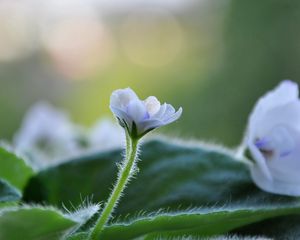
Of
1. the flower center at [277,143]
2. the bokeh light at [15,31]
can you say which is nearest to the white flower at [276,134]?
the flower center at [277,143]

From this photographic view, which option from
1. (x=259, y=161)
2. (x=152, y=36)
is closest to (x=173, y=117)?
(x=259, y=161)

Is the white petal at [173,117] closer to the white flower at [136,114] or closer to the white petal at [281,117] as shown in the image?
the white flower at [136,114]

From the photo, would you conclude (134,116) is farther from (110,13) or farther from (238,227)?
(110,13)

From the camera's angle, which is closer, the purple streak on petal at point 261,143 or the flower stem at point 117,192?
the flower stem at point 117,192

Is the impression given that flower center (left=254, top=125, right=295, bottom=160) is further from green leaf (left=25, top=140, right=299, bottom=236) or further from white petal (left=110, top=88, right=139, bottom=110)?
white petal (left=110, top=88, right=139, bottom=110)

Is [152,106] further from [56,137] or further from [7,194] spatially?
[56,137]
